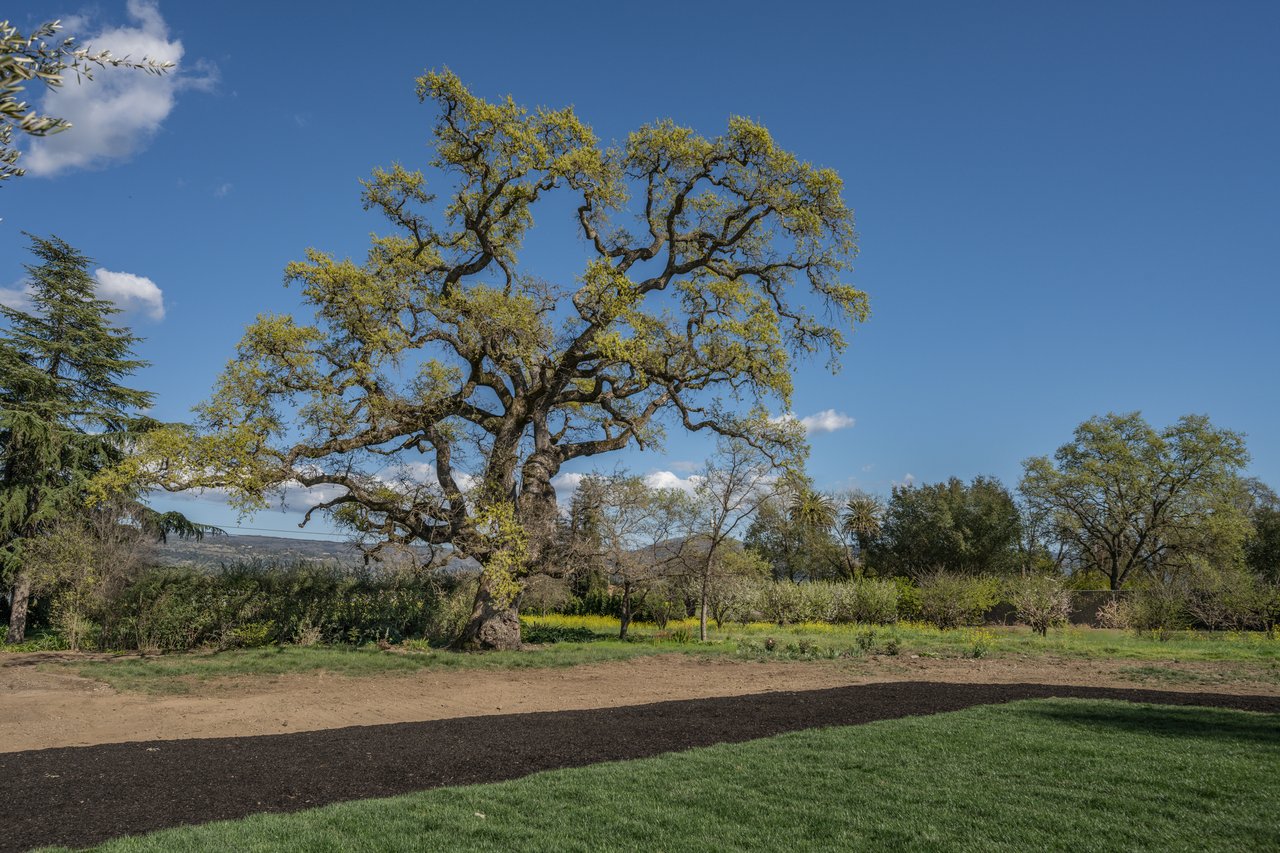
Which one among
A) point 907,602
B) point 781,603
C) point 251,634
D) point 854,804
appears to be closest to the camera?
point 854,804

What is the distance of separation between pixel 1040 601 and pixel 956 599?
3.11 m

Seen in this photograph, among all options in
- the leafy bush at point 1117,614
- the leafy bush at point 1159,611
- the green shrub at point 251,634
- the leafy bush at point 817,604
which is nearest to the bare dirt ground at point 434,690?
the green shrub at point 251,634

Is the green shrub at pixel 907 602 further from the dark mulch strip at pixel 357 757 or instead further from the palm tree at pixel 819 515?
the dark mulch strip at pixel 357 757

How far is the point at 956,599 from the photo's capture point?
28.6 m

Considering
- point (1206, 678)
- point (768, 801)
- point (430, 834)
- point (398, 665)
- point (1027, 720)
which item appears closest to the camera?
point (430, 834)

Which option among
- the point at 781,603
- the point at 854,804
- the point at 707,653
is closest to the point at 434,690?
the point at 707,653

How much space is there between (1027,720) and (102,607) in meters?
20.0

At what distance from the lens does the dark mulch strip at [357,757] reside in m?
5.95

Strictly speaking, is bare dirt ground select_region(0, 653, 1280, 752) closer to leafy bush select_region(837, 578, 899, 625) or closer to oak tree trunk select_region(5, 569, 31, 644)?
oak tree trunk select_region(5, 569, 31, 644)

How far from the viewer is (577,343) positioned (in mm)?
19000

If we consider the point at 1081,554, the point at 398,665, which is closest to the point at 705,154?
the point at 398,665

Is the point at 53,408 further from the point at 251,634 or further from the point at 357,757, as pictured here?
the point at 357,757

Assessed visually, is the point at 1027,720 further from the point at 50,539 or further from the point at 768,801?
the point at 50,539

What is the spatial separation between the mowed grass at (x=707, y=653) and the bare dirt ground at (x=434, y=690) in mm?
546
